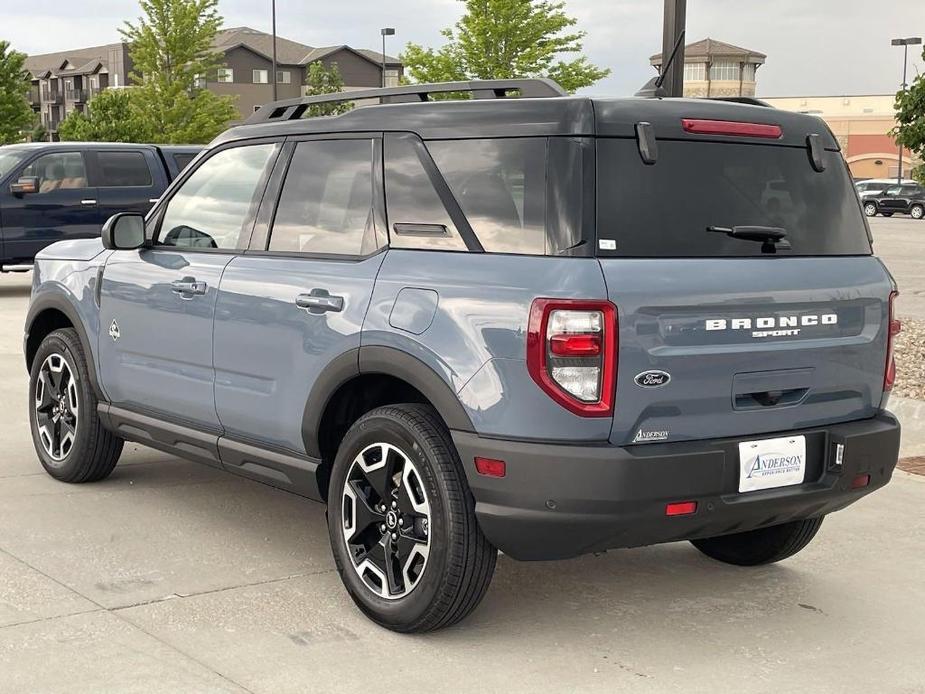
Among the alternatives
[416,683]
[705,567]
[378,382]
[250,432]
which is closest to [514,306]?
[378,382]

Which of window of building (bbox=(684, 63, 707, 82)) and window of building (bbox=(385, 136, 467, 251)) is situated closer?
window of building (bbox=(385, 136, 467, 251))

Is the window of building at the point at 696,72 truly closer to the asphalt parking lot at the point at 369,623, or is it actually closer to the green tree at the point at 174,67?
the green tree at the point at 174,67

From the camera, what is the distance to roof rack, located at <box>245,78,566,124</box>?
4598mm

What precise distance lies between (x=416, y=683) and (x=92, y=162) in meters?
14.1

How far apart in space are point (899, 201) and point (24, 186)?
4564 cm

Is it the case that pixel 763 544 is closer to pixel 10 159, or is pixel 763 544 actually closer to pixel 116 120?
pixel 10 159

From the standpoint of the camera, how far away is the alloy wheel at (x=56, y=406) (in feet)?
21.3

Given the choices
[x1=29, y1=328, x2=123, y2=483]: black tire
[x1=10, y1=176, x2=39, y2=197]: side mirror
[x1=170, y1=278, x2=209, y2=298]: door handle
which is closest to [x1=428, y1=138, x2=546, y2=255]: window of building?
[x1=170, y1=278, x2=209, y2=298]: door handle

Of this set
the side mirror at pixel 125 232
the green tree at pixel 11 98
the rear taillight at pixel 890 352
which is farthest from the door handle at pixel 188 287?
the green tree at pixel 11 98

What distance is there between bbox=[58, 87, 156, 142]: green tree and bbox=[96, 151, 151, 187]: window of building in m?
43.6

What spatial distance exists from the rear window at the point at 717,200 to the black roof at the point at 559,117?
68 mm

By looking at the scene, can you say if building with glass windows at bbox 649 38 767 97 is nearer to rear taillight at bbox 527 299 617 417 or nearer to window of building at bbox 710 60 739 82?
window of building at bbox 710 60 739 82

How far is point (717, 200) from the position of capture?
4.36 m

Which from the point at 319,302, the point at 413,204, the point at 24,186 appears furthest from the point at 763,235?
the point at 24,186
